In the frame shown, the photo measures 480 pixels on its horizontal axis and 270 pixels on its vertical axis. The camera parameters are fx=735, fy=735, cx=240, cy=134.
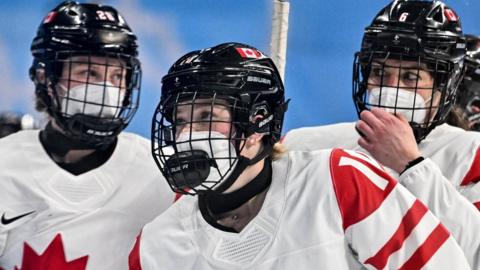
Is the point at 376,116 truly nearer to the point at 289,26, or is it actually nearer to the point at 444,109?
the point at 444,109

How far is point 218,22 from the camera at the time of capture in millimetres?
2186

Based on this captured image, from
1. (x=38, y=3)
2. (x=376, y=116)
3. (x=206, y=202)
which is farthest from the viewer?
(x=38, y=3)

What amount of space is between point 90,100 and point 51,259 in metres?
0.38

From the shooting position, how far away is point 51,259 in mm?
1667

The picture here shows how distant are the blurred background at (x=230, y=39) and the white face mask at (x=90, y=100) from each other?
0.40m

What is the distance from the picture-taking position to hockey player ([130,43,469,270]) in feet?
4.28

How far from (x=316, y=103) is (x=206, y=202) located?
872mm

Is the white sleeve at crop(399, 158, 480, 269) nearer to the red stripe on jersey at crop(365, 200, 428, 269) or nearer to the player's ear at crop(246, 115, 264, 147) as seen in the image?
the red stripe on jersey at crop(365, 200, 428, 269)

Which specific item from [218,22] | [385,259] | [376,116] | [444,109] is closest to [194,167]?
[385,259]

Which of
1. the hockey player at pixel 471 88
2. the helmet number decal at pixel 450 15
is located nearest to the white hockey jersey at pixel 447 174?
the helmet number decal at pixel 450 15

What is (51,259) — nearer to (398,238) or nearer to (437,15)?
(398,238)

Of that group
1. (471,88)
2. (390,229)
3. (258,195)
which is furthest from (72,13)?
(471,88)

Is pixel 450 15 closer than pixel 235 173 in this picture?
No

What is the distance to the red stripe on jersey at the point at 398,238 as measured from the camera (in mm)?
1295
